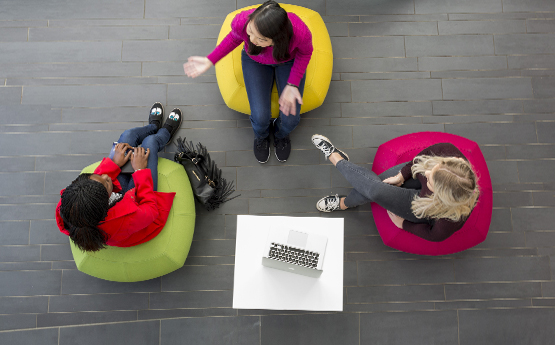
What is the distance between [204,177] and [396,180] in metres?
1.32

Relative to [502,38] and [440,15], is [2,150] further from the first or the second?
[502,38]

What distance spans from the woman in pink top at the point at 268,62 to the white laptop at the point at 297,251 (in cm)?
78

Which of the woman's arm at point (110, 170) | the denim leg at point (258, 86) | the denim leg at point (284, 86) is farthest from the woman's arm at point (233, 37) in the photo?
the woman's arm at point (110, 170)

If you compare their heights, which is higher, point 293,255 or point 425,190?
point 425,190

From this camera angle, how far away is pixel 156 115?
8.95 ft

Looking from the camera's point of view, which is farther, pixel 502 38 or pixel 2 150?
pixel 502 38

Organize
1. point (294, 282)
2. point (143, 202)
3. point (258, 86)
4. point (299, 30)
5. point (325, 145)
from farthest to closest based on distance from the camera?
point (325, 145) → point (258, 86) → point (294, 282) → point (143, 202) → point (299, 30)

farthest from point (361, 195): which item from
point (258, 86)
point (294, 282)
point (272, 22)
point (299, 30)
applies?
point (272, 22)

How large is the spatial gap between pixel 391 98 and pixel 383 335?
6.09ft

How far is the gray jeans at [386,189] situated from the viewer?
2043mm

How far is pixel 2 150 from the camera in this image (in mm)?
2721

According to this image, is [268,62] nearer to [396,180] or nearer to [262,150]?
[262,150]

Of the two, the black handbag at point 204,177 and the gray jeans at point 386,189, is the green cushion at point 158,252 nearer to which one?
the black handbag at point 204,177

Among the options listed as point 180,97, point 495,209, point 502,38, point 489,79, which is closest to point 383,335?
point 495,209
